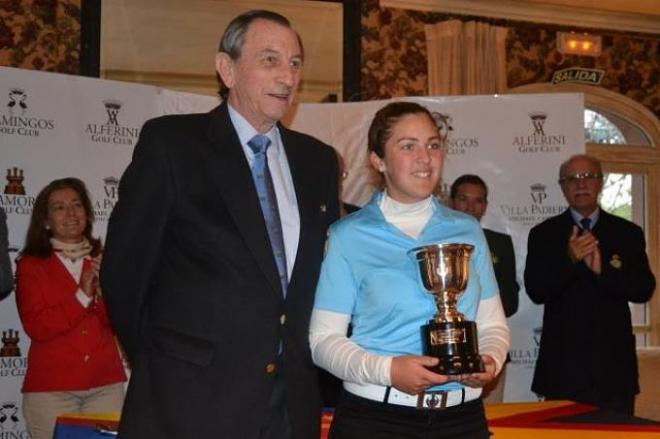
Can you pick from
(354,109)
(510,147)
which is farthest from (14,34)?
(510,147)

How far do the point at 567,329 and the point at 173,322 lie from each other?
9.75 feet

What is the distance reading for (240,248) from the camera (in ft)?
6.04

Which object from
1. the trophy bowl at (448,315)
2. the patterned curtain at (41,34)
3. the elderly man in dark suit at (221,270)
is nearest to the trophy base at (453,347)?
the trophy bowl at (448,315)

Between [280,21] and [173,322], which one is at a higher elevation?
[280,21]

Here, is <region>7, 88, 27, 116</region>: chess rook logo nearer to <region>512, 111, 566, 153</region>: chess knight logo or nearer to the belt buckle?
<region>512, 111, 566, 153</region>: chess knight logo

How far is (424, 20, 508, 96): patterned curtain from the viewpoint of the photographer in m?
7.04

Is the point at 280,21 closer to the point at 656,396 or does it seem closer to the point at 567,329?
the point at 567,329

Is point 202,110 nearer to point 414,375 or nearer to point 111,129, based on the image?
point 111,129

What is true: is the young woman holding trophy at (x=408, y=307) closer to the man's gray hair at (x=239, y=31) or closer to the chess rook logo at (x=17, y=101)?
the man's gray hair at (x=239, y=31)

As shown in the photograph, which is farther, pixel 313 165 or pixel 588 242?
pixel 588 242

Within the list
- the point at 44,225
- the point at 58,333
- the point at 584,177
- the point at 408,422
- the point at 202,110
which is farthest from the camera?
the point at 202,110

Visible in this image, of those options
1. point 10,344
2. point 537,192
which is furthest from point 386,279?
→ point 537,192

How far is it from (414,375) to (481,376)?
0.16 meters

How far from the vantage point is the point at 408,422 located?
188 centimetres
